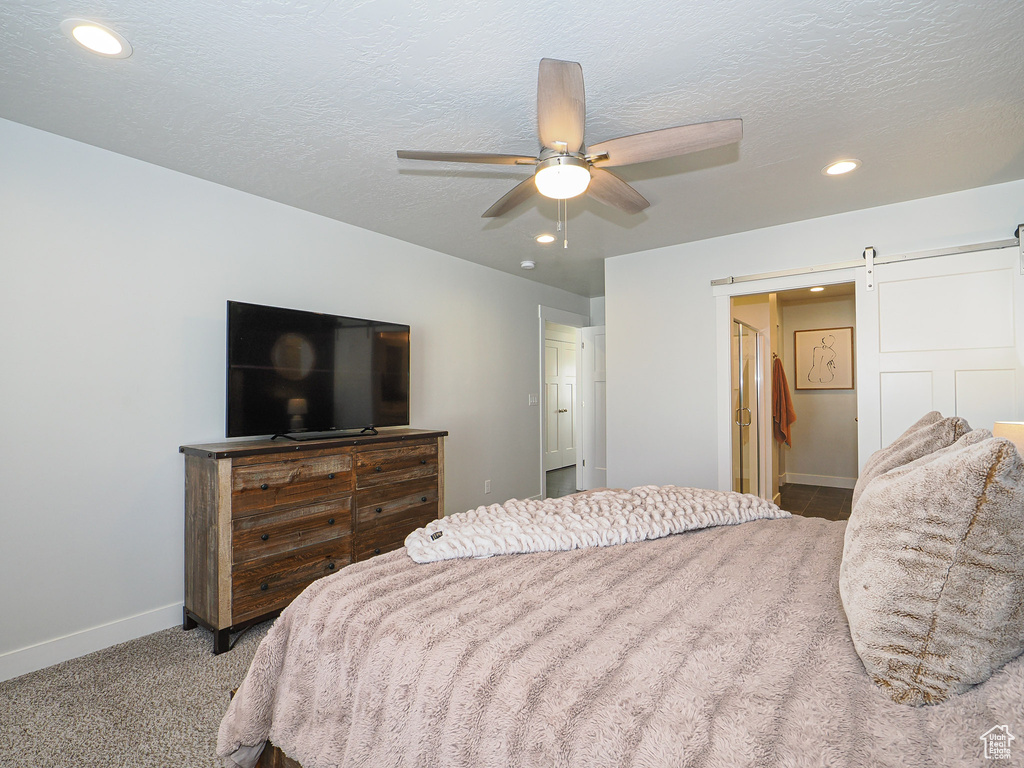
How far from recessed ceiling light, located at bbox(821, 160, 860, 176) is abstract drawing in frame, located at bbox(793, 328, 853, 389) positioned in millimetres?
3968

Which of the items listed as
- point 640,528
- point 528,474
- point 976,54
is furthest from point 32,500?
point 976,54

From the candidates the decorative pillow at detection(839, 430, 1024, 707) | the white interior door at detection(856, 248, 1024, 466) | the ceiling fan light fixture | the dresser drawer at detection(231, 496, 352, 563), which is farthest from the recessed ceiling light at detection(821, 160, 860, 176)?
the dresser drawer at detection(231, 496, 352, 563)

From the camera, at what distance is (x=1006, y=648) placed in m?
0.83

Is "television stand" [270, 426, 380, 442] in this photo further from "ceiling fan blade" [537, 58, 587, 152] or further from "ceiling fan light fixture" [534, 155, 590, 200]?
"ceiling fan blade" [537, 58, 587, 152]

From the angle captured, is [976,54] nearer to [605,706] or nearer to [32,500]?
[605,706]

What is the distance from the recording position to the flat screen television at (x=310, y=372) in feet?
9.06

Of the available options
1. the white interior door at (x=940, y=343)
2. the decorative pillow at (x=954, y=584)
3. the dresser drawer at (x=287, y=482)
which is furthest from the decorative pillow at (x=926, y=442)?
the dresser drawer at (x=287, y=482)

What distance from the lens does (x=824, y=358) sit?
625 centimetres

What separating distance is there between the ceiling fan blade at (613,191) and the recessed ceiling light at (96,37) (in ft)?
5.72

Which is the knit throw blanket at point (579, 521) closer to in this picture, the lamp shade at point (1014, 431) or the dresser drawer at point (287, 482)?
the lamp shade at point (1014, 431)

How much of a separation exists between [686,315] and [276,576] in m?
3.41

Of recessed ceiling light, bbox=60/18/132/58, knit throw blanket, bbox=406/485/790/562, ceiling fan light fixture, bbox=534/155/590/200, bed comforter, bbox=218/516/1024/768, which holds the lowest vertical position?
bed comforter, bbox=218/516/1024/768

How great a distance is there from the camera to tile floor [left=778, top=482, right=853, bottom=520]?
191 inches

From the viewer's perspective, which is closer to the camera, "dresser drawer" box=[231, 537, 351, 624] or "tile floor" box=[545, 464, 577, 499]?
"dresser drawer" box=[231, 537, 351, 624]
